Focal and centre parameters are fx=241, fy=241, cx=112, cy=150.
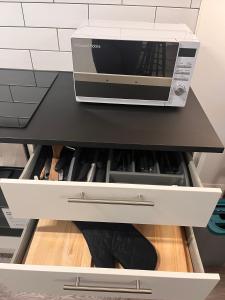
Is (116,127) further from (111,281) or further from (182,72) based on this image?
(111,281)

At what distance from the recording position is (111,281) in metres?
0.65

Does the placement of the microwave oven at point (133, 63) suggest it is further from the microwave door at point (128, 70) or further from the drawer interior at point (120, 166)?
the drawer interior at point (120, 166)

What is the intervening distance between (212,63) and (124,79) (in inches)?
22.7

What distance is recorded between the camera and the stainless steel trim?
83 centimetres

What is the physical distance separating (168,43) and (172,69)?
3.4 inches

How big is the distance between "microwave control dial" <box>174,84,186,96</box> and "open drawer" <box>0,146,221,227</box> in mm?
282

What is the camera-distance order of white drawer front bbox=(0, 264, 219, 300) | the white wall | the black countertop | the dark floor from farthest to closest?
the dark floor → the white wall → the black countertop → white drawer front bbox=(0, 264, 219, 300)

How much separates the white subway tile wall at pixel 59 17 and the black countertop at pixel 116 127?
0.35m

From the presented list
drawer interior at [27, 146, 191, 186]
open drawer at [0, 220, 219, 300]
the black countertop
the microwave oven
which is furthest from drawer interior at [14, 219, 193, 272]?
the microwave oven

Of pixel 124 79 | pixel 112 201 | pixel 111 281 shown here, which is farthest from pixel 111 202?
pixel 124 79

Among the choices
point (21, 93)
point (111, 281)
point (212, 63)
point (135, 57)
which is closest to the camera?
point (111, 281)

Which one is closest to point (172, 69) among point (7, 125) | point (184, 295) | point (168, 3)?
point (168, 3)

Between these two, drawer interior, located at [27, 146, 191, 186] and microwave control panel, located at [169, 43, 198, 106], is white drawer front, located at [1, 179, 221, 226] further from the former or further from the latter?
microwave control panel, located at [169, 43, 198, 106]

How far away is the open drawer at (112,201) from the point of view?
0.66 m
